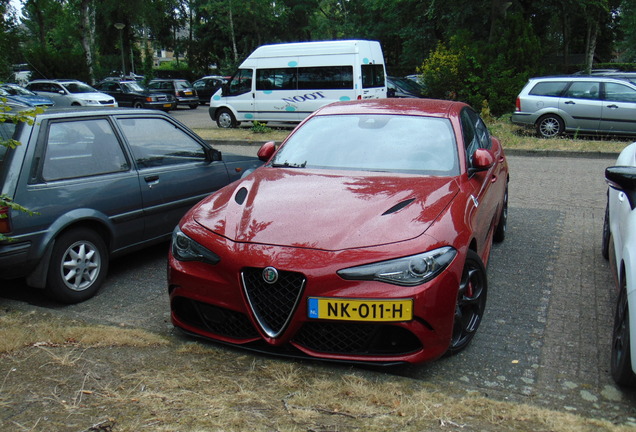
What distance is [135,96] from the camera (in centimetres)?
2977

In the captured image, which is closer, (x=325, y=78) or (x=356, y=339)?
(x=356, y=339)

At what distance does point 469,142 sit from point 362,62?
13.2 metres

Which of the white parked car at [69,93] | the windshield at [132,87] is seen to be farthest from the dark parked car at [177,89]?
the white parked car at [69,93]

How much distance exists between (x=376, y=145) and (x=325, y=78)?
13642mm

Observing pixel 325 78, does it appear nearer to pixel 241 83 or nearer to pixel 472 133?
pixel 241 83

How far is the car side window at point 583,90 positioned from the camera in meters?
14.6

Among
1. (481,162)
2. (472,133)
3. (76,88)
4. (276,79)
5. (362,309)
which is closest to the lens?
(362,309)

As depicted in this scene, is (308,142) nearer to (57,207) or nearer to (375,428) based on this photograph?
(57,207)

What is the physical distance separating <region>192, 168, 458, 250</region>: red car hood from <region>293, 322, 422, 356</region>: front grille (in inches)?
18.4

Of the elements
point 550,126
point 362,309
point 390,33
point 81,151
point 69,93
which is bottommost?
point 362,309

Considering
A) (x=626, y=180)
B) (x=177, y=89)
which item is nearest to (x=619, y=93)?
(x=626, y=180)

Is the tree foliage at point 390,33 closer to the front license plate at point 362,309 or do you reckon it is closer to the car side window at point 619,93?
the car side window at point 619,93

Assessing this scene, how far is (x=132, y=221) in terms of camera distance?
5.57 m

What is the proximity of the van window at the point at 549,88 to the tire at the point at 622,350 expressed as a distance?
1252cm
